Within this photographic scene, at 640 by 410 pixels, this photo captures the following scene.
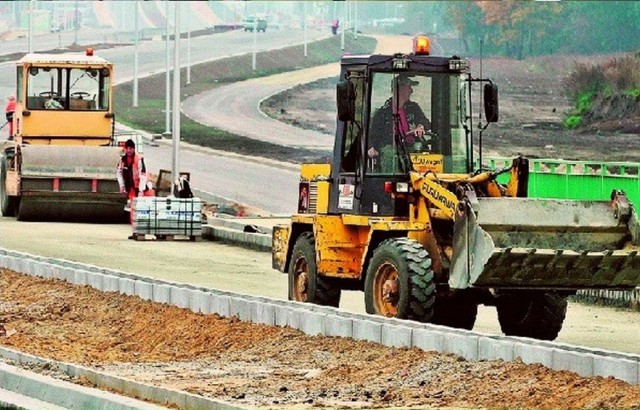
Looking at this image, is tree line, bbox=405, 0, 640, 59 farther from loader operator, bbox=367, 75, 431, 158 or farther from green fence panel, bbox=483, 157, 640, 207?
loader operator, bbox=367, 75, 431, 158

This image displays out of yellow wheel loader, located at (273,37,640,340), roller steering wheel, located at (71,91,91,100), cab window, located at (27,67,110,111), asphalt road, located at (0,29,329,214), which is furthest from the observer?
asphalt road, located at (0,29,329,214)

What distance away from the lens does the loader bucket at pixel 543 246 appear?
19.1 meters

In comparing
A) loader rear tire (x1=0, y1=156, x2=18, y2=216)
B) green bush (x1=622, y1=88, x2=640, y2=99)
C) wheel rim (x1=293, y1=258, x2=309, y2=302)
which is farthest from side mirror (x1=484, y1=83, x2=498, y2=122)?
green bush (x1=622, y1=88, x2=640, y2=99)

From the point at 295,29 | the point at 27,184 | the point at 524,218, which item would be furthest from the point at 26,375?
the point at 295,29

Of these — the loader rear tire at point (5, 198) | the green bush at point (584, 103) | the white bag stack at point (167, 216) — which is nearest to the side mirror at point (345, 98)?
the white bag stack at point (167, 216)

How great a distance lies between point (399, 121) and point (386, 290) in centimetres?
206

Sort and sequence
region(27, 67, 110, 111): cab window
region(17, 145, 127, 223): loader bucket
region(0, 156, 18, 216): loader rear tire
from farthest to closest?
region(27, 67, 110, 111): cab window → region(0, 156, 18, 216): loader rear tire → region(17, 145, 127, 223): loader bucket

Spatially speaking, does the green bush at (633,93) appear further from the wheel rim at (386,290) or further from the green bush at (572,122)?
the wheel rim at (386,290)

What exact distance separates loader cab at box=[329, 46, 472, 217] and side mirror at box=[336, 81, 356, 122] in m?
0.03

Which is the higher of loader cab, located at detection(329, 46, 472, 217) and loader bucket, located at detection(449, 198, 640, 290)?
loader cab, located at detection(329, 46, 472, 217)

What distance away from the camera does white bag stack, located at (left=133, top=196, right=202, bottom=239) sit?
1383 inches

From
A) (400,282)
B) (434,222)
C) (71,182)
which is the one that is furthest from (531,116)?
(400,282)

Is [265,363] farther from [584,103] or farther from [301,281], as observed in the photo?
[584,103]

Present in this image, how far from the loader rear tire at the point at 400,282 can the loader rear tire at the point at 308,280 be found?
159cm
